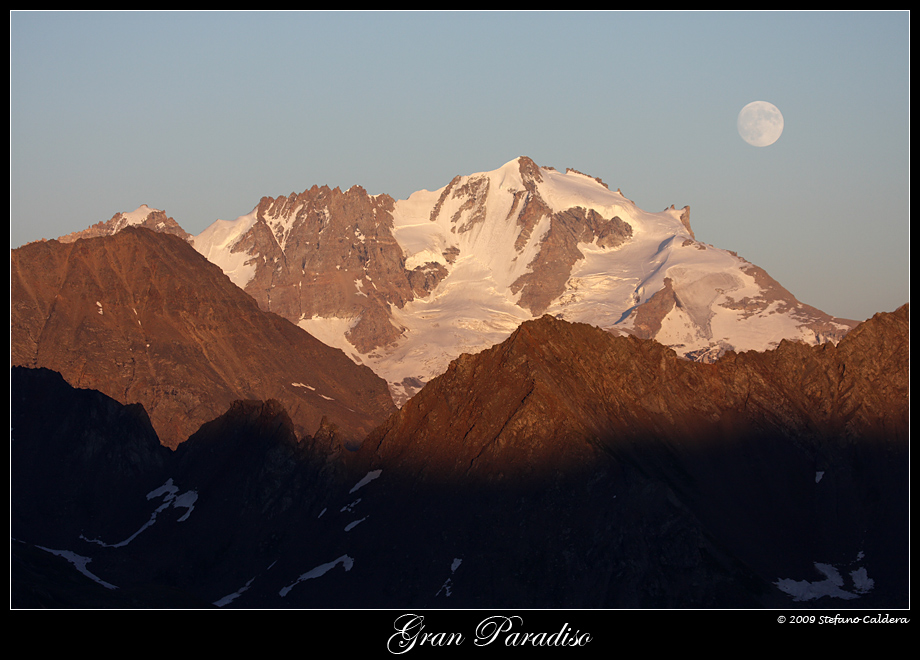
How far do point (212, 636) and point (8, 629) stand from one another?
15106 millimetres

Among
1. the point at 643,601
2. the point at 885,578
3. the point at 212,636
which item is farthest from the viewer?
the point at 885,578

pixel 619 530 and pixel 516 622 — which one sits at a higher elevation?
pixel 516 622

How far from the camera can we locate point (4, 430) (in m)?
141

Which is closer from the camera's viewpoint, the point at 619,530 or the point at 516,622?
the point at 516,622

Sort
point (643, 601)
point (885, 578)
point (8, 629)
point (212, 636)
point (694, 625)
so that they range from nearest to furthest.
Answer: point (8, 629) < point (212, 636) < point (694, 625) < point (643, 601) < point (885, 578)

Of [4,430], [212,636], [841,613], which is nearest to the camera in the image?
[212,636]

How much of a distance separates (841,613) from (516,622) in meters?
45.9

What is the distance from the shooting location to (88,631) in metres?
118
